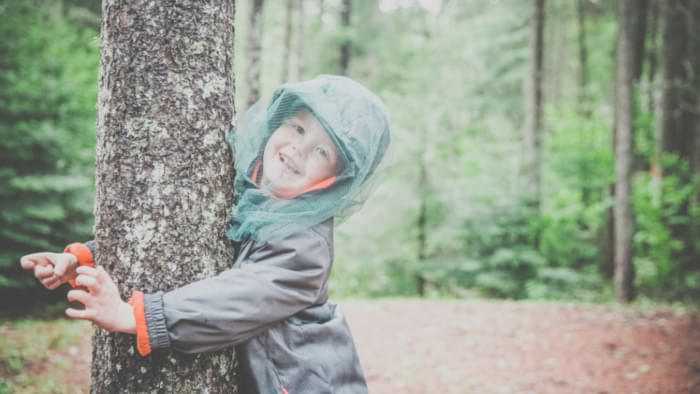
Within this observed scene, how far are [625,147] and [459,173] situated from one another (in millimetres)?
3920

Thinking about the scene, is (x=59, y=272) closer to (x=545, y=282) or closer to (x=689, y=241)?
(x=545, y=282)

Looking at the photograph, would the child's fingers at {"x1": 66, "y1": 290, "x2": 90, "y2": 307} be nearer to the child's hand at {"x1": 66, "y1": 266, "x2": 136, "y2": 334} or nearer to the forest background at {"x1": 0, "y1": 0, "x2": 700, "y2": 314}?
the child's hand at {"x1": 66, "y1": 266, "x2": 136, "y2": 334}

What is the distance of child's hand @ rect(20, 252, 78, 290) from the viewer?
1.82 metres

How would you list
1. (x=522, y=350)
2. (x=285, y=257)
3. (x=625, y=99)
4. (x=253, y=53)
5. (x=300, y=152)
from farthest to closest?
(x=625, y=99), (x=253, y=53), (x=522, y=350), (x=300, y=152), (x=285, y=257)

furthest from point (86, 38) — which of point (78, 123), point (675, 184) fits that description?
point (675, 184)

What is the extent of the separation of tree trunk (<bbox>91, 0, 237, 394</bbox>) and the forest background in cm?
583

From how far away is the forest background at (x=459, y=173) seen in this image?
7958mm

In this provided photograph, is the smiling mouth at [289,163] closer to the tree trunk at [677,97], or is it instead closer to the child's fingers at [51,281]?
the child's fingers at [51,281]

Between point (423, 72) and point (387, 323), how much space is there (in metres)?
6.68

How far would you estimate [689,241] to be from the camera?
37.6 feet

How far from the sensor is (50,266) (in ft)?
6.18

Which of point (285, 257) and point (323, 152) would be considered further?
point (323, 152)

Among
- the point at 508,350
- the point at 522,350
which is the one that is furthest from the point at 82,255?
the point at 522,350

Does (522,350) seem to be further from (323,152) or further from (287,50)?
(287,50)
